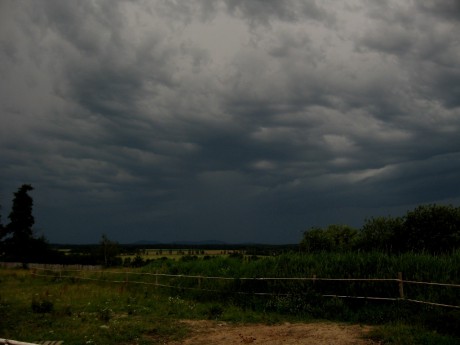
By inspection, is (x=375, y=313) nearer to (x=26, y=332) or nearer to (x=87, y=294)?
(x=26, y=332)

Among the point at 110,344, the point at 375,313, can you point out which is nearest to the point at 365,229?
the point at 375,313

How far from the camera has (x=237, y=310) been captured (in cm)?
1950

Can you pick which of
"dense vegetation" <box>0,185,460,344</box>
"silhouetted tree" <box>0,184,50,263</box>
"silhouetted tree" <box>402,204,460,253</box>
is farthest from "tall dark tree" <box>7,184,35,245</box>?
"silhouetted tree" <box>402,204,460,253</box>

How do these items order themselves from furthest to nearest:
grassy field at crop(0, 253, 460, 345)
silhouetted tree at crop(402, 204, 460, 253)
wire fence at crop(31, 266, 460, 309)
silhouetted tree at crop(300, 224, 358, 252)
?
silhouetted tree at crop(300, 224, 358, 252)
silhouetted tree at crop(402, 204, 460, 253)
wire fence at crop(31, 266, 460, 309)
grassy field at crop(0, 253, 460, 345)

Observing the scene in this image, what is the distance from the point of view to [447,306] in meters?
14.7

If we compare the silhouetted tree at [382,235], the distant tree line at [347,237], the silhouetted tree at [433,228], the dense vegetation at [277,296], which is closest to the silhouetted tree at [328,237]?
the distant tree line at [347,237]

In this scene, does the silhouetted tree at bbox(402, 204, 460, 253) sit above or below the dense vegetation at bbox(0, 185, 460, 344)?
above

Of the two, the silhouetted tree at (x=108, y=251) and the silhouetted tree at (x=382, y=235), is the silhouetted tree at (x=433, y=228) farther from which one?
the silhouetted tree at (x=108, y=251)

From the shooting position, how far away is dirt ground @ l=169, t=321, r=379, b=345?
1354 centimetres

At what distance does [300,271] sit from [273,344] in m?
8.43

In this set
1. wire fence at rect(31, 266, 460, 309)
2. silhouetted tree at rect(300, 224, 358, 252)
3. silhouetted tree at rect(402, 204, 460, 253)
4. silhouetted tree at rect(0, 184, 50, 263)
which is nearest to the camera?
wire fence at rect(31, 266, 460, 309)

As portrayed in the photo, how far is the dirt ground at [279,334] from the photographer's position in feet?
44.4

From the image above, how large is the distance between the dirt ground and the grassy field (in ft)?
2.28

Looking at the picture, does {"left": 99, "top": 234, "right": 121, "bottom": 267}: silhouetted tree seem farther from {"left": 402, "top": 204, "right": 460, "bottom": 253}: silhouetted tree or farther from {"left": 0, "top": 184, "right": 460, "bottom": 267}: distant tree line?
{"left": 402, "top": 204, "right": 460, "bottom": 253}: silhouetted tree
